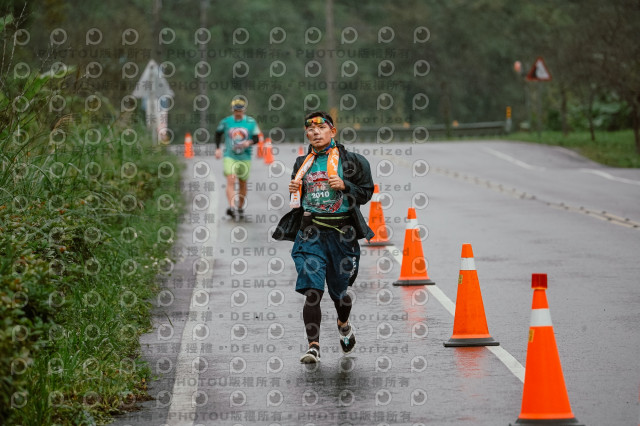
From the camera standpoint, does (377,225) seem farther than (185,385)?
Yes

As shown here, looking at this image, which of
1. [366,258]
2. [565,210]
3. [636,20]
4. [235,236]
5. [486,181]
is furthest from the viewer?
[636,20]

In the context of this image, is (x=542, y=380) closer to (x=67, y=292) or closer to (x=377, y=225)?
(x=67, y=292)

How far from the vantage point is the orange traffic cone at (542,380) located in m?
6.95

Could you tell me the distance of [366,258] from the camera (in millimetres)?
15469

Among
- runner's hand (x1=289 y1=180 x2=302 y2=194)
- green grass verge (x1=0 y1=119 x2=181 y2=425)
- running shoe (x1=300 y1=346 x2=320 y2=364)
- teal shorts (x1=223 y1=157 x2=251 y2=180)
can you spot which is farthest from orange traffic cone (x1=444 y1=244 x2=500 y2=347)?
teal shorts (x1=223 y1=157 x2=251 y2=180)

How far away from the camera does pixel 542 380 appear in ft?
23.1

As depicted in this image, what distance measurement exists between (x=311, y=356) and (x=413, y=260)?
13.1ft

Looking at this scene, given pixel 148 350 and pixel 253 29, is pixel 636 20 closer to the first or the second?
pixel 148 350

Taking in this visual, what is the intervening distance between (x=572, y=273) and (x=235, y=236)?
609 centimetres

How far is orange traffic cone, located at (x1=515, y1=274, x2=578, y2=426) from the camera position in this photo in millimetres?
6953

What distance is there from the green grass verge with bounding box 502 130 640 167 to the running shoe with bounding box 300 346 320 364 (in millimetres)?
25484

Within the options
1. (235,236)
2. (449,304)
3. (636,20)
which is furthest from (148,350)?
(636,20)

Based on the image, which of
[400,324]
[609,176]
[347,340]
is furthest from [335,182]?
[609,176]

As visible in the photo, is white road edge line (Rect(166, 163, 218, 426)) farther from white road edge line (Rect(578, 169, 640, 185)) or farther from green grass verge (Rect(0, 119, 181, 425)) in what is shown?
white road edge line (Rect(578, 169, 640, 185))
